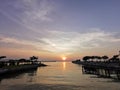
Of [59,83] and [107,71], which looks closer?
[59,83]

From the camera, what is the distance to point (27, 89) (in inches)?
1754

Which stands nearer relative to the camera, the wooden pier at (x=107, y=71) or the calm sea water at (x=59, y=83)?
the calm sea water at (x=59, y=83)

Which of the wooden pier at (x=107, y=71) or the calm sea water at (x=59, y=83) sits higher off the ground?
the wooden pier at (x=107, y=71)

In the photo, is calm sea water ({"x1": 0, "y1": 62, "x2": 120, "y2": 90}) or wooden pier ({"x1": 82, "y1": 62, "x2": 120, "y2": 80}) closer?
calm sea water ({"x1": 0, "y1": 62, "x2": 120, "y2": 90})

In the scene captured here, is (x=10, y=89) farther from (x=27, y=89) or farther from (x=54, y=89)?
(x=54, y=89)

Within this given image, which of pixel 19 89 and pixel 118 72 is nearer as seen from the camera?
pixel 19 89

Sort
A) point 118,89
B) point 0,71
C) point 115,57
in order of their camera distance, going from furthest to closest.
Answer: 1. point 115,57
2. point 0,71
3. point 118,89

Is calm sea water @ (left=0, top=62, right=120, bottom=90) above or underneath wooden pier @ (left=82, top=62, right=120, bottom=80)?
underneath

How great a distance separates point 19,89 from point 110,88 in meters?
17.3

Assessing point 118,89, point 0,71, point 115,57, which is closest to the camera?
point 118,89

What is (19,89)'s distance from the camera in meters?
44.8

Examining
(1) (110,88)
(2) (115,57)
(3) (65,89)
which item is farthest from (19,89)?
(2) (115,57)

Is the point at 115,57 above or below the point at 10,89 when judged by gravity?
above

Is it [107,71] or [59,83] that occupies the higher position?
[107,71]
